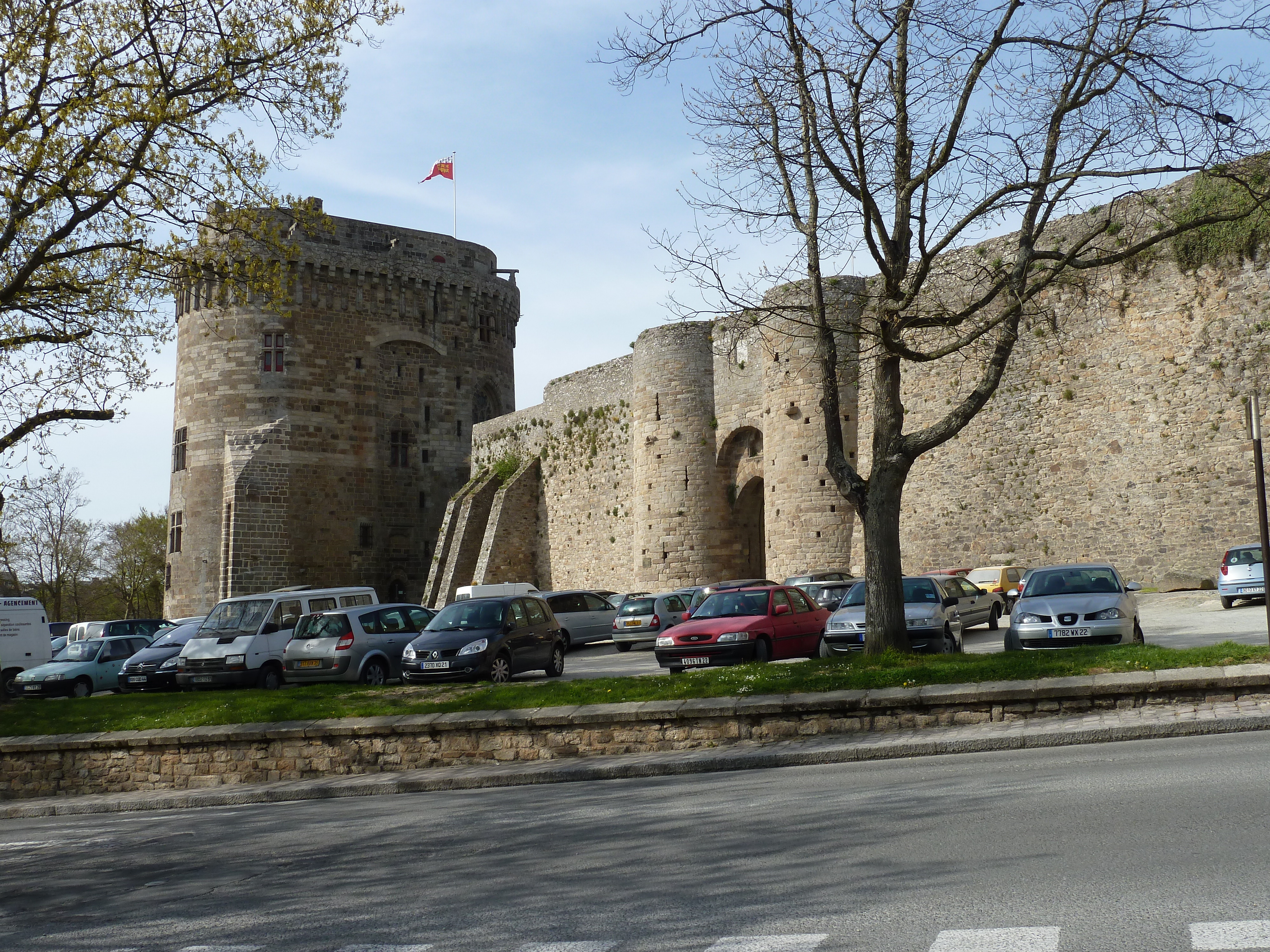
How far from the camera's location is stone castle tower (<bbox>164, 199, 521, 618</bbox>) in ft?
144

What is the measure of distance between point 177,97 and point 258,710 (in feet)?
25.6

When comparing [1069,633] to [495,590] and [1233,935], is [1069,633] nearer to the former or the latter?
[1233,935]

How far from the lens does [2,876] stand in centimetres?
819

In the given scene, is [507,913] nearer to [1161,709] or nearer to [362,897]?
[362,897]

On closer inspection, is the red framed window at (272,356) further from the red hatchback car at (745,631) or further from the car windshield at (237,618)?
the red hatchback car at (745,631)

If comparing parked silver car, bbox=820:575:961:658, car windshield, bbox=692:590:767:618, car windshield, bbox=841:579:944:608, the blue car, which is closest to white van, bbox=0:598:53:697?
the blue car

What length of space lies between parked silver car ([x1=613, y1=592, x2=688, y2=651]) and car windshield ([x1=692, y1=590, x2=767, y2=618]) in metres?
7.52

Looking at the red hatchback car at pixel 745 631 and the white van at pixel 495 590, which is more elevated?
the white van at pixel 495 590

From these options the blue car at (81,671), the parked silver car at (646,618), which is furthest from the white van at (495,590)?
the blue car at (81,671)

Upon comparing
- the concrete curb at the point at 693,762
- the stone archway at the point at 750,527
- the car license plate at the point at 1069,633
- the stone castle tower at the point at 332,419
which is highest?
the stone castle tower at the point at 332,419

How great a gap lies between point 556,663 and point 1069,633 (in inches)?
316

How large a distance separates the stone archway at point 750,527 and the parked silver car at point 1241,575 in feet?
49.2

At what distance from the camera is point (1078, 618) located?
14.2 m

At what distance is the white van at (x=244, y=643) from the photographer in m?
19.6
